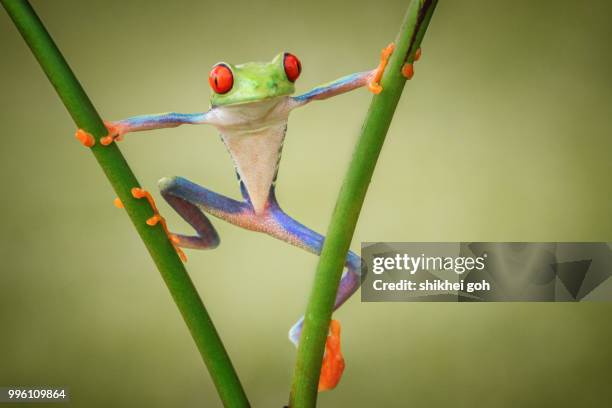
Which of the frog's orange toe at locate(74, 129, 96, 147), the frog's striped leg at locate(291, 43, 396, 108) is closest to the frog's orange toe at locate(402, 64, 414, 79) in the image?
the frog's striped leg at locate(291, 43, 396, 108)

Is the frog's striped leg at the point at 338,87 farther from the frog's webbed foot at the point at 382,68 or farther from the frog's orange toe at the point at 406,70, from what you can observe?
the frog's orange toe at the point at 406,70

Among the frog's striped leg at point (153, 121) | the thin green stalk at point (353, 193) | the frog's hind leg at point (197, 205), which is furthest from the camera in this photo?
the frog's hind leg at point (197, 205)

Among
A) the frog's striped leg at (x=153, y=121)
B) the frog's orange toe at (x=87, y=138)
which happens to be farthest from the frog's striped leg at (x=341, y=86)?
the frog's orange toe at (x=87, y=138)

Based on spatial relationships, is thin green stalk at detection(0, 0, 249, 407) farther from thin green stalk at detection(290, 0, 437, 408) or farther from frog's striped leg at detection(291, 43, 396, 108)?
frog's striped leg at detection(291, 43, 396, 108)

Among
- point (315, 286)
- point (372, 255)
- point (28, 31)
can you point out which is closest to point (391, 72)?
point (315, 286)

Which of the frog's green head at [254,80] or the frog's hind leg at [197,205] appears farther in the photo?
the frog's hind leg at [197,205]

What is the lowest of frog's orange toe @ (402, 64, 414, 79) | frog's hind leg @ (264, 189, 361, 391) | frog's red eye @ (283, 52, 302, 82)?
frog's orange toe @ (402, 64, 414, 79)
